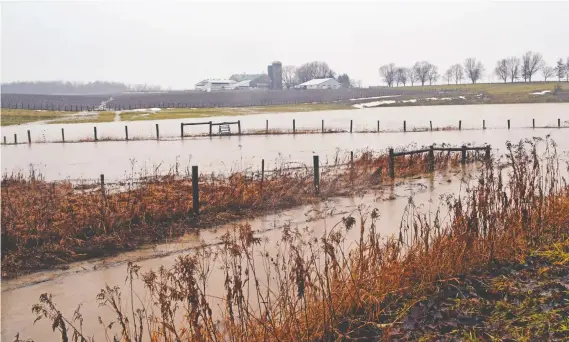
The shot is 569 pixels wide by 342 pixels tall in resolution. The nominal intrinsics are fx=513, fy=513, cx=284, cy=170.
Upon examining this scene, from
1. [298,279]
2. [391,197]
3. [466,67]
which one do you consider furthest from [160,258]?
[466,67]

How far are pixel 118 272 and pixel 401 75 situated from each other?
190803 millimetres

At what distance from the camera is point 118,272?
10023 millimetres

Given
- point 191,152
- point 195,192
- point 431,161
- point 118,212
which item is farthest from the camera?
point 191,152

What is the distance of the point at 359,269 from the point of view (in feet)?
23.5

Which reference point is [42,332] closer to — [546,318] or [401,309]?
[401,309]

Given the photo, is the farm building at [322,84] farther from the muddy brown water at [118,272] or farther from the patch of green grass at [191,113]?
the muddy brown water at [118,272]

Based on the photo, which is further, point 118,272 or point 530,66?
point 530,66

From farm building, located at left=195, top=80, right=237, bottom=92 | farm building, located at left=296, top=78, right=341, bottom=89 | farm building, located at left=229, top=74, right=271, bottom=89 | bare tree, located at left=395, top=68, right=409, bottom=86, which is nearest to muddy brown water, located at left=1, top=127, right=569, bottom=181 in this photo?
farm building, located at left=296, top=78, right=341, bottom=89

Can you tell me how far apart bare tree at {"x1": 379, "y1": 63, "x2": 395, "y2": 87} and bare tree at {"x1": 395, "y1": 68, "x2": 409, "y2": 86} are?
1512 mm

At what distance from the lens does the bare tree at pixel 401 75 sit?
19112 cm

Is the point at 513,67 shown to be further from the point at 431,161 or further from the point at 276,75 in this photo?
the point at 431,161

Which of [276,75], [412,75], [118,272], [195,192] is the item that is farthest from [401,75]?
[118,272]

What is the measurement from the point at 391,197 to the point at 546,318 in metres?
11.0

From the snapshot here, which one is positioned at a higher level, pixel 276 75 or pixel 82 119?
pixel 276 75
